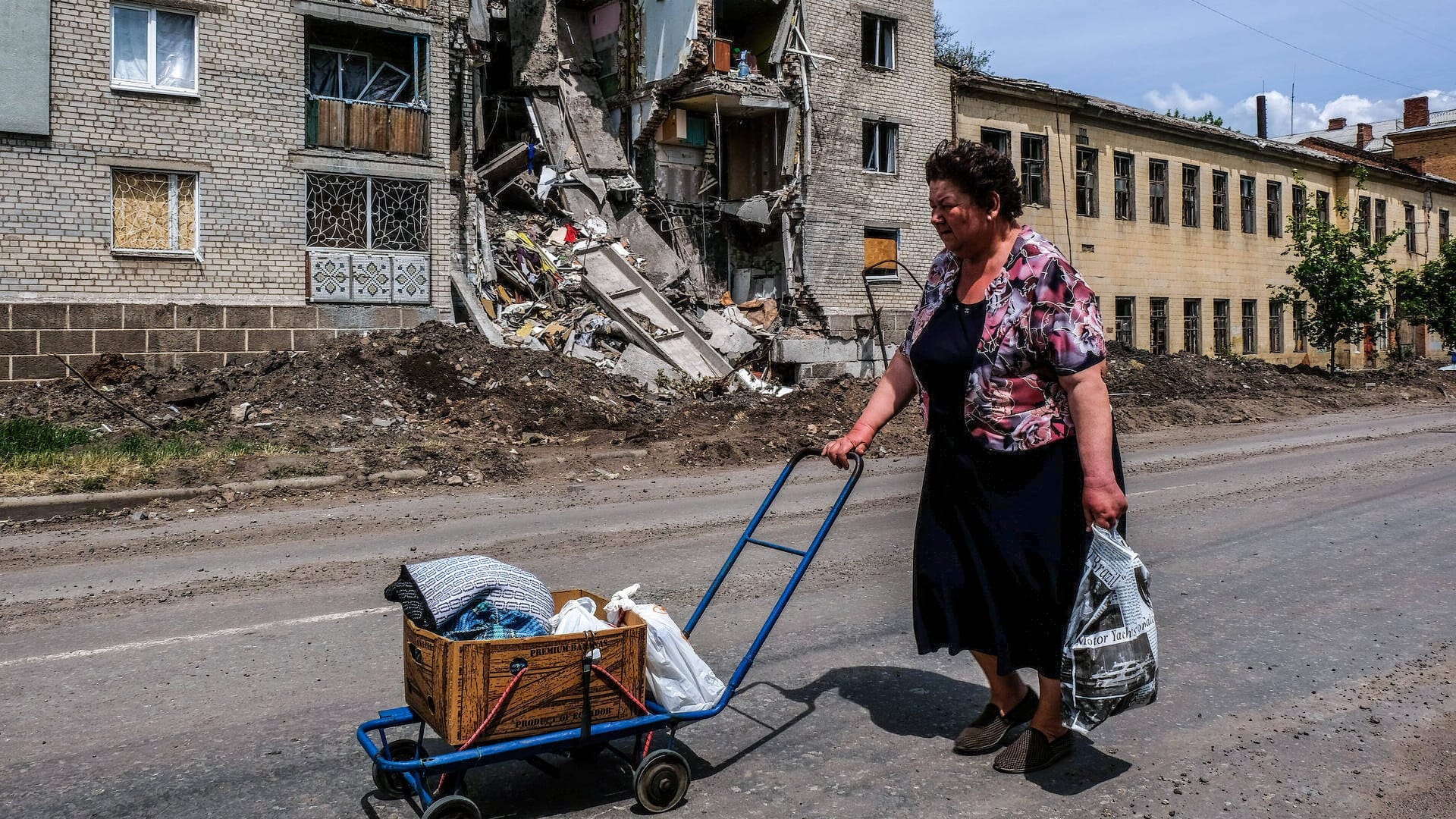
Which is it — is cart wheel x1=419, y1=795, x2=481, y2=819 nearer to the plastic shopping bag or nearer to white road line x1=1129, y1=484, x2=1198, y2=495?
the plastic shopping bag

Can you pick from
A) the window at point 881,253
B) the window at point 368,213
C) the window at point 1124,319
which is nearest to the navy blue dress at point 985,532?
the window at point 368,213

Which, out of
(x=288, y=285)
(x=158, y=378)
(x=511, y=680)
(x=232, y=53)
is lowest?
(x=511, y=680)

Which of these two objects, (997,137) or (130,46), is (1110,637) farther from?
(997,137)

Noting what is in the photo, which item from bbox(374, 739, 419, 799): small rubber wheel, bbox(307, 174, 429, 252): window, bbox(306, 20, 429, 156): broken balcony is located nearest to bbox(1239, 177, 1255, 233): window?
bbox(306, 20, 429, 156): broken balcony

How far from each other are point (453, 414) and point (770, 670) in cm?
1192

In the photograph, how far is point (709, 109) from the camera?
2669 cm

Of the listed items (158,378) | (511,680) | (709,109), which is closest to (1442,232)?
(709,109)

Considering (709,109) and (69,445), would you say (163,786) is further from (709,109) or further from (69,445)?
(709,109)

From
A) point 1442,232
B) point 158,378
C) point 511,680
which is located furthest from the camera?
point 1442,232

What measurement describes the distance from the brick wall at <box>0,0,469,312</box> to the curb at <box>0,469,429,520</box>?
807 cm

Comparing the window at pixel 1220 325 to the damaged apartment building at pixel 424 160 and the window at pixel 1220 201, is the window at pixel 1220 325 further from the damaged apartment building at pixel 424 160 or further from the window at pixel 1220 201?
the damaged apartment building at pixel 424 160

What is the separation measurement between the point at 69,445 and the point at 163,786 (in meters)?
10.6

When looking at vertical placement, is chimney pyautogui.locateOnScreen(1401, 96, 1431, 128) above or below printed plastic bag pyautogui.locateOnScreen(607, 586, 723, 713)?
above

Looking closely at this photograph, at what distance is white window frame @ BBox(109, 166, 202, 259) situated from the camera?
17281 millimetres
